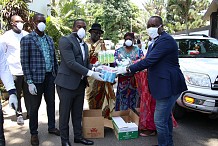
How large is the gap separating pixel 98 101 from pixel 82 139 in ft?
2.81

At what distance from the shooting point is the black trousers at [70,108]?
348 centimetres

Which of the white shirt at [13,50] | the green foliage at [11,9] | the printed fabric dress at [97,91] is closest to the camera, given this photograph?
the printed fabric dress at [97,91]

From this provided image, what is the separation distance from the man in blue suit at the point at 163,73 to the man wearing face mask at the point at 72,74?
829mm

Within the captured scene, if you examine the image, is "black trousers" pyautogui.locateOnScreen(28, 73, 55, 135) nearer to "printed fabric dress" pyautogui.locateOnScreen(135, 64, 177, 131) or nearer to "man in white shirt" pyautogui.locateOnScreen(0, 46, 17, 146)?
"man in white shirt" pyautogui.locateOnScreen(0, 46, 17, 146)

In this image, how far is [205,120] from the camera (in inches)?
195

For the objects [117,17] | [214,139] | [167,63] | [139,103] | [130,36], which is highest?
[117,17]

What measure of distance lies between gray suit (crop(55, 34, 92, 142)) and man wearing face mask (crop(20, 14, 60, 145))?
38 centimetres

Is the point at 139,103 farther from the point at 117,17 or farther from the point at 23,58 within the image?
the point at 117,17

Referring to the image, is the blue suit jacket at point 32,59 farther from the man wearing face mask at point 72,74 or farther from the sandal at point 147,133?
the sandal at point 147,133

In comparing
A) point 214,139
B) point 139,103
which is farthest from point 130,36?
point 214,139

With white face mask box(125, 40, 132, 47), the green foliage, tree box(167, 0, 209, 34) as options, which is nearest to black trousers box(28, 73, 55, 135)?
white face mask box(125, 40, 132, 47)

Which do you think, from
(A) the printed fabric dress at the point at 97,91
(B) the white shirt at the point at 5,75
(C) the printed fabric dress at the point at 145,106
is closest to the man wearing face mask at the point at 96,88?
(A) the printed fabric dress at the point at 97,91

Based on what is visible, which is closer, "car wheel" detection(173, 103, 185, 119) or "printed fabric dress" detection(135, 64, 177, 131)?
"printed fabric dress" detection(135, 64, 177, 131)

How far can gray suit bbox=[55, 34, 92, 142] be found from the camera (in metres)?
3.32
